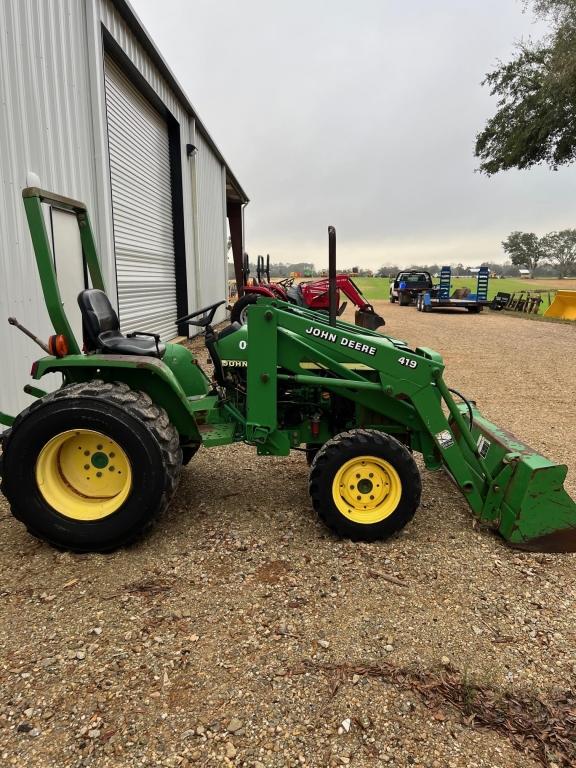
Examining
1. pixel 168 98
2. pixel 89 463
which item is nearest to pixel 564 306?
pixel 168 98

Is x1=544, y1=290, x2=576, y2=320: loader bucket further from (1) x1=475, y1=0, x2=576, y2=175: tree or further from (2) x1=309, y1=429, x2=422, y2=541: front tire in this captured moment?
(2) x1=309, y1=429, x2=422, y2=541: front tire

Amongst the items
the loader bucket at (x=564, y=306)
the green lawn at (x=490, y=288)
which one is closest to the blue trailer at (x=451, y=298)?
the loader bucket at (x=564, y=306)

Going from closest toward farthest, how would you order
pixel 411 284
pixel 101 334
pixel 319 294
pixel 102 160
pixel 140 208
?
pixel 101 334 < pixel 102 160 < pixel 140 208 < pixel 319 294 < pixel 411 284

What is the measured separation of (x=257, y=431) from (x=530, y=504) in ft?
5.38

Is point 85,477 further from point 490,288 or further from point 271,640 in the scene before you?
point 490,288

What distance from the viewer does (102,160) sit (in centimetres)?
626

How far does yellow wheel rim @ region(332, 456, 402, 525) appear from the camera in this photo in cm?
306

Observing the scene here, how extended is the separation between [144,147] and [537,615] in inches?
362

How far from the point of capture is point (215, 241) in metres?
14.8

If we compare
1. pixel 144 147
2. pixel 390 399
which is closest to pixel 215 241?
pixel 144 147

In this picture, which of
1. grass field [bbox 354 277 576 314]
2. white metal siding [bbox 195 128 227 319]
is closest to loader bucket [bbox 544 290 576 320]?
grass field [bbox 354 277 576 314]

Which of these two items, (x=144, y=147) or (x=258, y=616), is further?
(x=144, y=147)

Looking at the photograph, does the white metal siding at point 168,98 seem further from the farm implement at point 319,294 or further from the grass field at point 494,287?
the grass field at point 494,287

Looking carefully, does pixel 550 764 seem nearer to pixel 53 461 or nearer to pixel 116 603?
pixel 116 603
